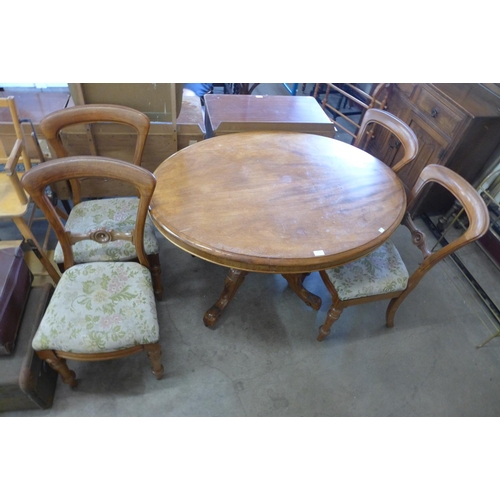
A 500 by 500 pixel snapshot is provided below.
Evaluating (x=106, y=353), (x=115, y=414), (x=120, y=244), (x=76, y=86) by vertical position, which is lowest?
(x=115, y=414)

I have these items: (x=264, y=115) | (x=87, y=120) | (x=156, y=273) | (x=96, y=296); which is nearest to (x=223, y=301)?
(x=156, y=273)

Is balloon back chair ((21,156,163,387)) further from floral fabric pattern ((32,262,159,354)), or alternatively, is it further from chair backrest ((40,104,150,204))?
chair backrest ((40,104,150,204))

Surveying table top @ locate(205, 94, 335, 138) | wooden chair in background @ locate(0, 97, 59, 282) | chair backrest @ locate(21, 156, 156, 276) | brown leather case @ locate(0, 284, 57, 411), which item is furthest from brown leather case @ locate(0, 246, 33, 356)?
table top @ locate(205, 94, 335, 138)

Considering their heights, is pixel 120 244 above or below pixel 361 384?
above

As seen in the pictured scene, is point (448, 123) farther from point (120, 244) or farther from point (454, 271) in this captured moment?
point (120, 244)

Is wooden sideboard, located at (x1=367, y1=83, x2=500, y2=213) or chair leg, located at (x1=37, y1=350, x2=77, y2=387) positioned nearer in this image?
chair leg, located at (x1=37, y1=350, x2=77, y2=387)

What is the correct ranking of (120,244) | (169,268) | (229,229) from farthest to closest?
(169,268)
(120,244)
(229,229)

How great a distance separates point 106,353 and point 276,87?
12.5 feet

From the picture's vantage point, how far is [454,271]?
85.9 inches

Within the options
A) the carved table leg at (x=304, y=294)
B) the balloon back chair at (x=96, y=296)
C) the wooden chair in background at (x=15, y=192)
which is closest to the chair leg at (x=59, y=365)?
the balloon back chair at (x=96, y=296)

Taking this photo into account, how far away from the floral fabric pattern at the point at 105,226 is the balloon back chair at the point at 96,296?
0.08 m

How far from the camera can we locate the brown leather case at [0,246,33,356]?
1.23 meters

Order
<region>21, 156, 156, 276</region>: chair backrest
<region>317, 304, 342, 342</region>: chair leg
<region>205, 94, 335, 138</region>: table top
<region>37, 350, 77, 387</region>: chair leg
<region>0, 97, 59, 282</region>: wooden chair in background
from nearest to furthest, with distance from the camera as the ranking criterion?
<region>21, 156, 156, 276</region>: chair backrest
<region>37, 350, 77, 387</region>: chair leg
<region>0, 97, 59, 282</region>: wooden chair in background
<region>317, 304, 342, 342</region>: chair leg
<region>205, 94, 335, 138</region>: table top

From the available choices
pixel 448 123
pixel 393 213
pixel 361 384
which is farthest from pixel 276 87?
pixel 361 384
